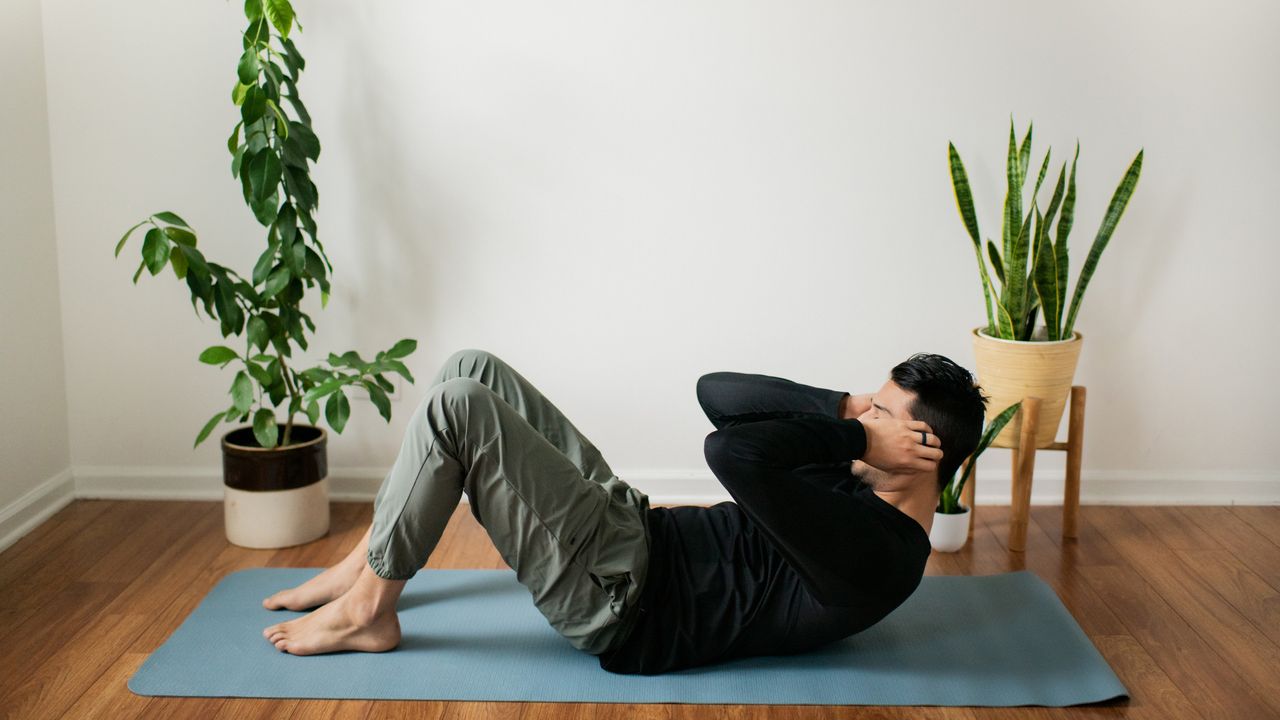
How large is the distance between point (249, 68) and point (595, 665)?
1679 mm

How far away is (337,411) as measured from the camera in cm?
288

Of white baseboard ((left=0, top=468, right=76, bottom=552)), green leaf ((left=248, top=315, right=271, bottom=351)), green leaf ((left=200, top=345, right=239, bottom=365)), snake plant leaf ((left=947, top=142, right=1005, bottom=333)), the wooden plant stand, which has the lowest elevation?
white baseboard ((left=0, top=468, right=76, bottom=552))

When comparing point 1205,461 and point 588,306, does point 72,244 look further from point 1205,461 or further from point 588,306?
point 1205,461

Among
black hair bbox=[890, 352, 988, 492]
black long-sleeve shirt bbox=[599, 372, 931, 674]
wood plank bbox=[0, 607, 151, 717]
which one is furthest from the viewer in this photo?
wood plank bbox=[0, 607, 151, 717]

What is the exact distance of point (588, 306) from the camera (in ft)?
10.9

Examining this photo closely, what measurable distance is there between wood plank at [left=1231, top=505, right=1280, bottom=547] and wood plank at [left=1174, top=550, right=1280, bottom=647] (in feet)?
0.81

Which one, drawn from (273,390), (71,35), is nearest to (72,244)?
(71,35)

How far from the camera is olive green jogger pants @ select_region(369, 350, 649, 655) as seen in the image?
207 centimetres

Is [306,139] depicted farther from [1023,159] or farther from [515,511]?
[1023,159]

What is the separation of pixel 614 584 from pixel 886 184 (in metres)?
1.66

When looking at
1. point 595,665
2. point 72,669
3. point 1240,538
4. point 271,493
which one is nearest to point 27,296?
point 271,493

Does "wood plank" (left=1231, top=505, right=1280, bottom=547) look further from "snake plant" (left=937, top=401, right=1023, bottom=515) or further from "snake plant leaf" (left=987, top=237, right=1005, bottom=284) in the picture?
"snake plant leaf" (left=987, top=237, right=1005, bottom=284)

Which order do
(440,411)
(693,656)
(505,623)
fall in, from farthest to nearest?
(505,623), (693,656), (440,411)

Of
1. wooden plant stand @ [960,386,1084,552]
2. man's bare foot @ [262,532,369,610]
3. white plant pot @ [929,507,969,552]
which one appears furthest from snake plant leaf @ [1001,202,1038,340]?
man's bare foot @ [262,532,369,610]
